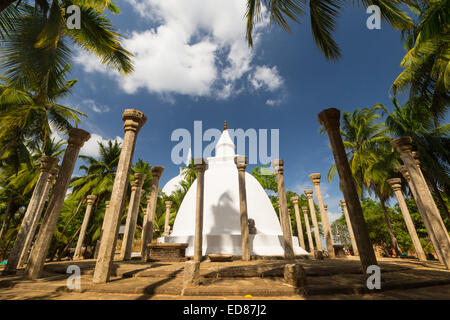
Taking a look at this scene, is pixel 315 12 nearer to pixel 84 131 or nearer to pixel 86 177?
pixel 84 131

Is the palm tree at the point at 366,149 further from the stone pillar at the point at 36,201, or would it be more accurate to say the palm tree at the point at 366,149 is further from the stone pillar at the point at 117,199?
the stone pillar at the point at 36,201

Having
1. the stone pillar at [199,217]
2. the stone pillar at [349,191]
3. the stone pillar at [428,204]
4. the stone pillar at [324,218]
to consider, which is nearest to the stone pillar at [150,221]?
the stone pillar at [199,217]

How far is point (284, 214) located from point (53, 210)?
26.8 feet

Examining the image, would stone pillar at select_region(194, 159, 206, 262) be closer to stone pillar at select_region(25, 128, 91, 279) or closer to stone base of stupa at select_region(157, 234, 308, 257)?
stone base of stupa at select_region(157, 234, 308, 257)

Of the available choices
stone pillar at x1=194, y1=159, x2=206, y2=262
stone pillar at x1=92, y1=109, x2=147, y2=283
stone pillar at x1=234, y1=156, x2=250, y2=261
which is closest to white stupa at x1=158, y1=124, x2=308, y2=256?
stone pillar at x1=234, y1=156, x2=250, y2=261

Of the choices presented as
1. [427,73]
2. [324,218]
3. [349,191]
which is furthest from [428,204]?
[427,73]

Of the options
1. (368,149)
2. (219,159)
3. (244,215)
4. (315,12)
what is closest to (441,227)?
(244,215)

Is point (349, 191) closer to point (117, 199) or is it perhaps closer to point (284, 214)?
point (117, 199)

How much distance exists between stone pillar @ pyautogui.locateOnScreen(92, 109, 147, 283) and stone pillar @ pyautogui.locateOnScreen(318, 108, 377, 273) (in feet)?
15.8

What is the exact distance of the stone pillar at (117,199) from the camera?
13.9 ft

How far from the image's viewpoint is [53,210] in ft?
17.3

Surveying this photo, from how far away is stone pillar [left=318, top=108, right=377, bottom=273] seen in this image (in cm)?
408
